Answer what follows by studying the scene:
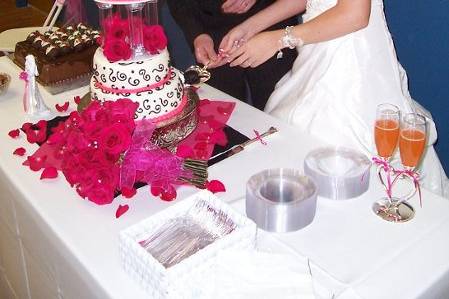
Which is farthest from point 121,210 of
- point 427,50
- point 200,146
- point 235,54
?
point 427,50

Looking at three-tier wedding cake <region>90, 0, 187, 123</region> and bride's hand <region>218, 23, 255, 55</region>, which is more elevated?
three-tier wedding cake <region>90, 0, 187, 123</region>

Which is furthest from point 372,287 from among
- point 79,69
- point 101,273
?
point 79,69

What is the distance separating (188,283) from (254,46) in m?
0.85

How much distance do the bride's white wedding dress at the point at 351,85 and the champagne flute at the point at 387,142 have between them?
0.36 m

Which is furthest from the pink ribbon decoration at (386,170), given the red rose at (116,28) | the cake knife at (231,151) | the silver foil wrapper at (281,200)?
the red rose at (116,28)

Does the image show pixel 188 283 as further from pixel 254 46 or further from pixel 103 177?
pixel 254 46

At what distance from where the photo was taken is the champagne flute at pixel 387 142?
46.1 inches

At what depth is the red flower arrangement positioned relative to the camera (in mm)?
1280

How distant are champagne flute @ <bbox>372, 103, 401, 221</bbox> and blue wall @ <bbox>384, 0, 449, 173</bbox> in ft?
2.96

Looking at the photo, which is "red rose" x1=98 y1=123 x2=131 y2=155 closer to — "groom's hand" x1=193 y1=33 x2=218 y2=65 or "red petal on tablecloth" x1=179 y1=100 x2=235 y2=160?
"red petal on tablecloth" x1=179 y1=100 x2=235 y2=160

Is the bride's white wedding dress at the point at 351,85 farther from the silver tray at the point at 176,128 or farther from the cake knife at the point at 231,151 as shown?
the silver tray at the point at 176,128

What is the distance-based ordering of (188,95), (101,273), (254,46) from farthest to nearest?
(254,46) < (188,95) < (101,273)

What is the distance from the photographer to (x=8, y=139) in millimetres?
1482

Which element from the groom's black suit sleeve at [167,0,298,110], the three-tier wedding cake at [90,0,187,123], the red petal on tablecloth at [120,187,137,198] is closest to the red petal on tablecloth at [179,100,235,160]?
the three-tier wedding cake at [90,0,187,123]
